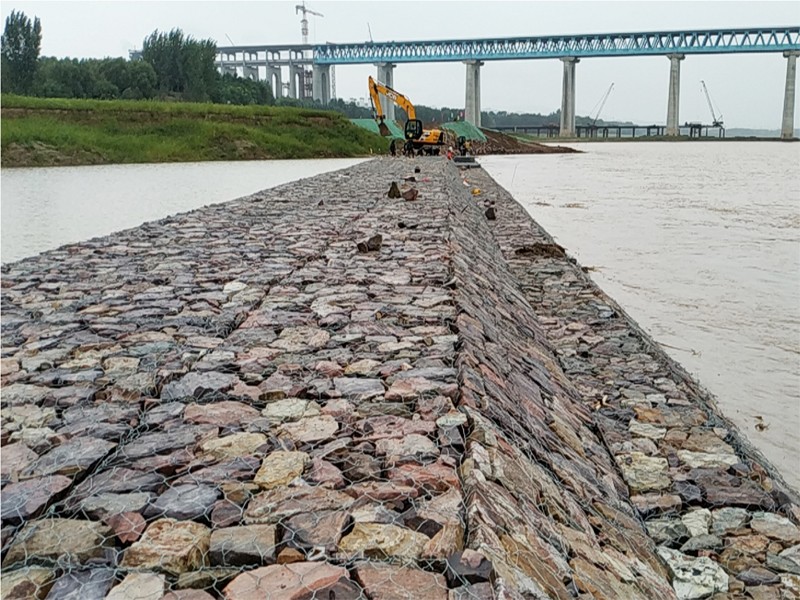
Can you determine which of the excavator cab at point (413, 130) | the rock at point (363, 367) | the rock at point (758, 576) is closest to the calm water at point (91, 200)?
the rock at point (363, 367)

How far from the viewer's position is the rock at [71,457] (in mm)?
2455

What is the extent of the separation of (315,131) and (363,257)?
130 ft

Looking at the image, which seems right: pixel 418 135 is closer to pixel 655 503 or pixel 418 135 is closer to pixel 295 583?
pixel 655 503

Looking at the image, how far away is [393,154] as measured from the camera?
36062mm

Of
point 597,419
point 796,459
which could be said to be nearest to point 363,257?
point 597,419


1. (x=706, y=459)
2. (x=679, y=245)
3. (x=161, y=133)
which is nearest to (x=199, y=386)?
(x=706, y=459)

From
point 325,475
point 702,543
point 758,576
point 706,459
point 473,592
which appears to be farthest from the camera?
point 706,459

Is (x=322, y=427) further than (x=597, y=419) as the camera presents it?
No

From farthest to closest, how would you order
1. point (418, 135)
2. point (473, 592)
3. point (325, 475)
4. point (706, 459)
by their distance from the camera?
point (418, 135)
point (706, 459)
point (325, 475)
point (473, 592)

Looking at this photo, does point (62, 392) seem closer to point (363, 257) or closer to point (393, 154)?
point (363, 257)

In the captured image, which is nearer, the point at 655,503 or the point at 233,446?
the point at 233,446

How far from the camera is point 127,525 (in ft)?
7.04

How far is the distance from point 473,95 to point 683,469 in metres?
71.2

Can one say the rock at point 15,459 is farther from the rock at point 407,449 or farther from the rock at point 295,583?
the rock at point 407,449
